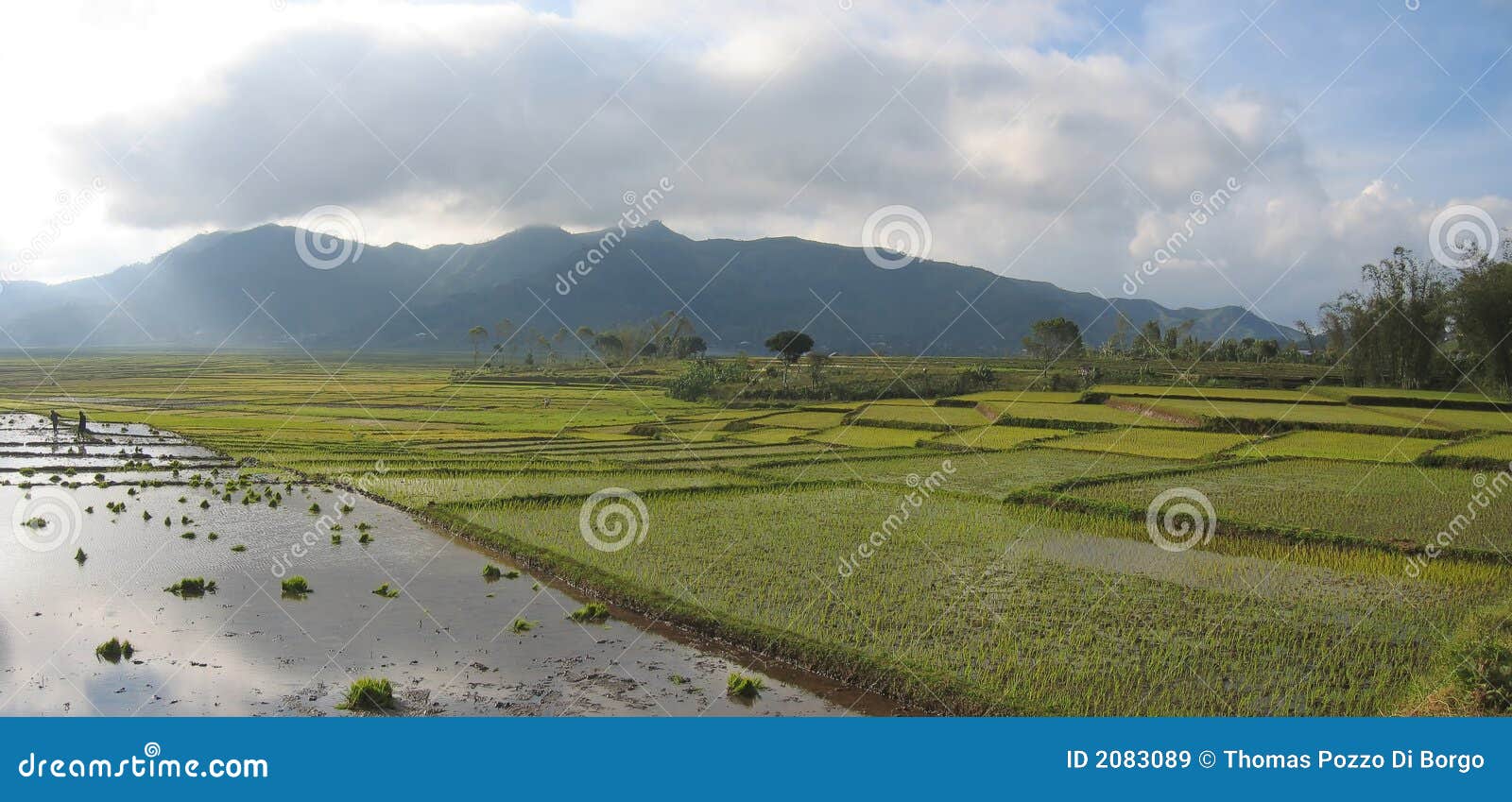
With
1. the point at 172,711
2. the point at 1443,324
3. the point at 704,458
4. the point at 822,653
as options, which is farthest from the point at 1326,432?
the point at 172,711

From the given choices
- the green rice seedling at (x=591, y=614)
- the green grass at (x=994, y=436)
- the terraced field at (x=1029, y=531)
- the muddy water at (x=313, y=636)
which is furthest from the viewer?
the green grass at (x=994, y=436)

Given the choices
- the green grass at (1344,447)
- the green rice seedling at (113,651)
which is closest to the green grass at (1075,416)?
the green grass at (1344,447)

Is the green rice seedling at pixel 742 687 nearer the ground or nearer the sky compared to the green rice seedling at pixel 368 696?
nearer the ground

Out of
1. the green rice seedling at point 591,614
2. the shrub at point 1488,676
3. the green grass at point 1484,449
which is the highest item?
the green grass at point 1484,449

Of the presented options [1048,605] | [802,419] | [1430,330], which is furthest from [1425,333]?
[1048,605]

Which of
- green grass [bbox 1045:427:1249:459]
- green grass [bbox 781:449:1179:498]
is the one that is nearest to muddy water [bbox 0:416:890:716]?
green grass [bbox 781:449:1179:498]

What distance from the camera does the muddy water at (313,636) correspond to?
937cm

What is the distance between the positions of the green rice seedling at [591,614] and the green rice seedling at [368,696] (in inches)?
126

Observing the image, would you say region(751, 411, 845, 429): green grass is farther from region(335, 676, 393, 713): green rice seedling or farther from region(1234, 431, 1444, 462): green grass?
region(335, 676, 393, 713): green rice seedling

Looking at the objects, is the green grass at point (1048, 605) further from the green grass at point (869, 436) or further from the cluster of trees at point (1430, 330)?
the cluster of trees at point (1430, 330)

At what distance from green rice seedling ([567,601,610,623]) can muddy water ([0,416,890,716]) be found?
0.49ft

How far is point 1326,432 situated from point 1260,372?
83.5 ft

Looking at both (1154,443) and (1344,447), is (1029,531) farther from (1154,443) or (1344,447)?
(1344,447)

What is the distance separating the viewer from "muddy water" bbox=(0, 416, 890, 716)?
937 centimetres
